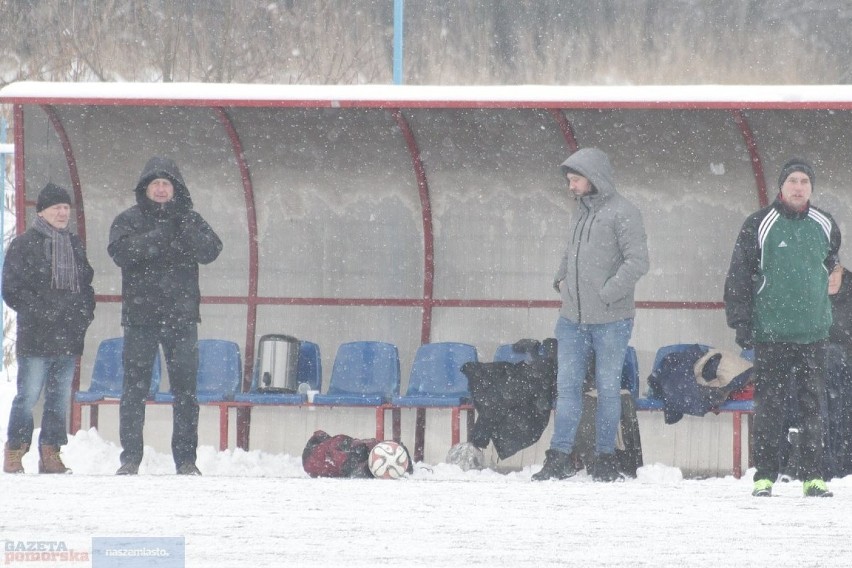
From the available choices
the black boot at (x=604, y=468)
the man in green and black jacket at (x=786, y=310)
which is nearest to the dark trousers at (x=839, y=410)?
the man in green and black jacket at (x=786, y=310)

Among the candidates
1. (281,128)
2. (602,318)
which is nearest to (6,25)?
(281,128)

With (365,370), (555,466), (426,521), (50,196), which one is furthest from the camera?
(365,370)

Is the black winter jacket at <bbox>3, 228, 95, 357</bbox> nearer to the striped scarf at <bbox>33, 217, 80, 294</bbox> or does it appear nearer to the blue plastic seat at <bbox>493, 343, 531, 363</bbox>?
the striped scarf at <bbox>33, 217, 80, 294</bbox>

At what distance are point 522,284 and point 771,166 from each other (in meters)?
1.82

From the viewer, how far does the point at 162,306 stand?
741 centimetres

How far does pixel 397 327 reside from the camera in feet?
31.4

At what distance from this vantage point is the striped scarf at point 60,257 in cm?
781

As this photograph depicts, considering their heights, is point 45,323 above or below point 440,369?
above

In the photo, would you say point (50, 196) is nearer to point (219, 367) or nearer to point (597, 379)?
point (219, 367)

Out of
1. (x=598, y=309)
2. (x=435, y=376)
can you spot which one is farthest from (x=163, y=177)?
(x=435, y=376)

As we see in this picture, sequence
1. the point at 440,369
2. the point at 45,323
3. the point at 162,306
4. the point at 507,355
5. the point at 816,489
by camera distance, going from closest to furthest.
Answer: the point at 816,489
the point at 162,306
the point at 45,323
the point at 507,355
the point at 440,369

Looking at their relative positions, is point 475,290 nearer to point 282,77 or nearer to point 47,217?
point 47,217

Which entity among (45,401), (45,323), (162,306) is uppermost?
(162,306)

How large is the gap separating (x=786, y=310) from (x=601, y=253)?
1252mm
